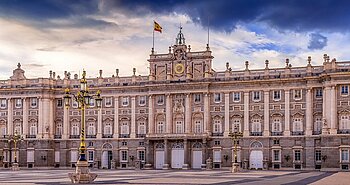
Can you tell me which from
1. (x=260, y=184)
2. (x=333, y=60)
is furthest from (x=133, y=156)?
(x=260, y=184)

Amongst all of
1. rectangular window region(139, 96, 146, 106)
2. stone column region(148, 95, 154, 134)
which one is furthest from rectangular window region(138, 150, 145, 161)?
rectangular window region(139, 96, 146, 106)

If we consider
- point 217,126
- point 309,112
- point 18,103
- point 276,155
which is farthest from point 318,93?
point 18,103

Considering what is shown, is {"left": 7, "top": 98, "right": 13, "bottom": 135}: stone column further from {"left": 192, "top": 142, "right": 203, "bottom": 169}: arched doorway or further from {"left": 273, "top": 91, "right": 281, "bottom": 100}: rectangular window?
{"left": 273, "top": 91, "right": 281, "bottom": 100}: rectangular window

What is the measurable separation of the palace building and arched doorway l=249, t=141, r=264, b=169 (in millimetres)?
143

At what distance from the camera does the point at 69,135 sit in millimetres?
104500

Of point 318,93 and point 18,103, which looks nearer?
point 318,93

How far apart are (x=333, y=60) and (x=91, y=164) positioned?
133 ft

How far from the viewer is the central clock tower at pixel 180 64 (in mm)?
97500

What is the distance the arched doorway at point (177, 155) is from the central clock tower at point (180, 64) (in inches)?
389

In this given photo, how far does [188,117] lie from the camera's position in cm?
9719

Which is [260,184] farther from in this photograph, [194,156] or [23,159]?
[23,159]

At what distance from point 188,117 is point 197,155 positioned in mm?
5778

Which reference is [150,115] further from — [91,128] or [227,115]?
[227,115]

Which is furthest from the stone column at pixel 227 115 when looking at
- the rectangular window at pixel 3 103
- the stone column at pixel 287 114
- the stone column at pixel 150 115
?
the rectangular window at pixel 3 103
